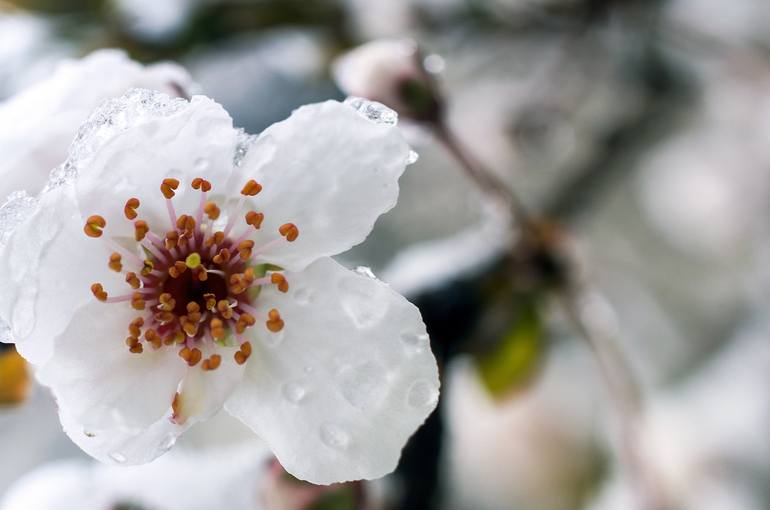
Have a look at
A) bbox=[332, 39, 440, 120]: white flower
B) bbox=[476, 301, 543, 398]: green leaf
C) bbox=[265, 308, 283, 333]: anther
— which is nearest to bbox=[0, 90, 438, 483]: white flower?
bbox=[265, 308, 283, 333]: anther

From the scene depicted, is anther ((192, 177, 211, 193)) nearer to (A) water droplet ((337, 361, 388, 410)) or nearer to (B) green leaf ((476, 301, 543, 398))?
(A) water droplet ((337, 361, 388, 410))

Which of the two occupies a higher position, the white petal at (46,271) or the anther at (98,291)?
the white petal at (46,271)

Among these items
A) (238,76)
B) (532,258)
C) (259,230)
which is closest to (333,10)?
(238,76)

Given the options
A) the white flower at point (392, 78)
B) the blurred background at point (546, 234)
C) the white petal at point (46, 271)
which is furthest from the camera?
the blurred background at point (546, 234)

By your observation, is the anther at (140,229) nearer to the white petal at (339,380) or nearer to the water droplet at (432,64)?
the white petal at (339,380)

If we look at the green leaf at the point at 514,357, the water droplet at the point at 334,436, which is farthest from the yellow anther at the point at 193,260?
the green leaf at the point at 514,357

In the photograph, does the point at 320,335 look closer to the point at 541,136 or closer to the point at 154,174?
the point at 154,174

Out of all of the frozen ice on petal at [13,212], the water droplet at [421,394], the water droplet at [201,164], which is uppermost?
the frozen ice on petal at [13,212]
